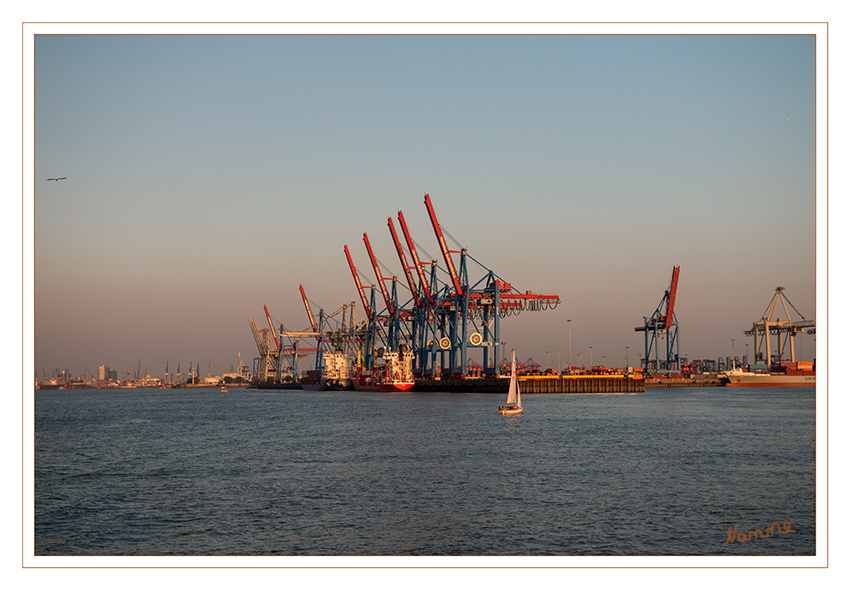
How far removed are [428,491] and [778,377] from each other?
141576 millimetres

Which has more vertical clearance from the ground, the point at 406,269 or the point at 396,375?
the point at 406,269

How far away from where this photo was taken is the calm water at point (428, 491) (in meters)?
19.2

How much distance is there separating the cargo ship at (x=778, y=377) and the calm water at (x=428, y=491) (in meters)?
107

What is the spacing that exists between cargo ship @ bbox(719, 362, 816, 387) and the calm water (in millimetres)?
107074

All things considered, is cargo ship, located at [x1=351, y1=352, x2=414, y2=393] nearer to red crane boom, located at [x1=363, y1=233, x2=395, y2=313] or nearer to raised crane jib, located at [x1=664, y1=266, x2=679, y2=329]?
red crane boom, located at [x1=363, y1=233, x2=395, y2=313]

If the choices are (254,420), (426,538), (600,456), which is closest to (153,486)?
(426,538)

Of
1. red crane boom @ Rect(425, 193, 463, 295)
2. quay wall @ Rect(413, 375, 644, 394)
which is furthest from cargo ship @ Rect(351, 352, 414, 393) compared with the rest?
red crane boom @ Rect(425, 193, 463, 295)

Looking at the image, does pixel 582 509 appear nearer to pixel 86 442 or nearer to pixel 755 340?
pixel 86 442

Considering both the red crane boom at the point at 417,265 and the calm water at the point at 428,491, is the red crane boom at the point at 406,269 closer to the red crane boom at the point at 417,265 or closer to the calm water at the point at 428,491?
the red crane boom at the point at 417,265

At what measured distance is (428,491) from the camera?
2550 cm

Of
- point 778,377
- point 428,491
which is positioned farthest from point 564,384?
point 428,491
